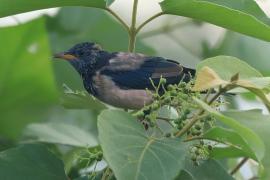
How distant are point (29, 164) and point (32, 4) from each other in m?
0.46

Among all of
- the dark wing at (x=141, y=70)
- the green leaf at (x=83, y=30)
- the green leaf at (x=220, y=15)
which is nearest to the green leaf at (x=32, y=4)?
the green leaf at (x=220, y=15)

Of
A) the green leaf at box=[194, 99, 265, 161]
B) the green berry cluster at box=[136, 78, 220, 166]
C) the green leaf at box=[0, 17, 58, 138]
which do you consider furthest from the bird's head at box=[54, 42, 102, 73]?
the green leaf at box=[194, 99, 265, 161]

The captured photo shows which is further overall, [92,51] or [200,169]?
[92,51]

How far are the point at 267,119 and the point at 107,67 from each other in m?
0.99

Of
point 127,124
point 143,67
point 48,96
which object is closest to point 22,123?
point 48,96

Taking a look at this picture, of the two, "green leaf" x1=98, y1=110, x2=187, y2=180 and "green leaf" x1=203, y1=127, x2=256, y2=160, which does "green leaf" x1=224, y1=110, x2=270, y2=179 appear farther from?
"green leaf" x1=98, y1=110, x2=187, y2=180

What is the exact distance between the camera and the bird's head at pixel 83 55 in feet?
9.29

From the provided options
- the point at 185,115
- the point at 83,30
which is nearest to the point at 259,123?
the point at 185,115

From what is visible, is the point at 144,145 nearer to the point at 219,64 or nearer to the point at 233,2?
the point at 219,64

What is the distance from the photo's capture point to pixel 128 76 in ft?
8.45

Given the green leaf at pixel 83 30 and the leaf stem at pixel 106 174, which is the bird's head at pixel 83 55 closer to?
the green leaf at pixel 83 30

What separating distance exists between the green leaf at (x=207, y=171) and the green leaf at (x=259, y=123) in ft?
0.60

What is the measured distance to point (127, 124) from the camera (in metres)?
1.75

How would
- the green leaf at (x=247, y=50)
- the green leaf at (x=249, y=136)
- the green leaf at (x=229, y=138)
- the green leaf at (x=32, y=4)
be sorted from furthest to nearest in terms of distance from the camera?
1. the green leaf at (x=247, y=50)
2. the green leaf at (x=32, y=4)
3. the green leaf at (x=229, y=138)
4. the green leaf at (x=249, y=136)
